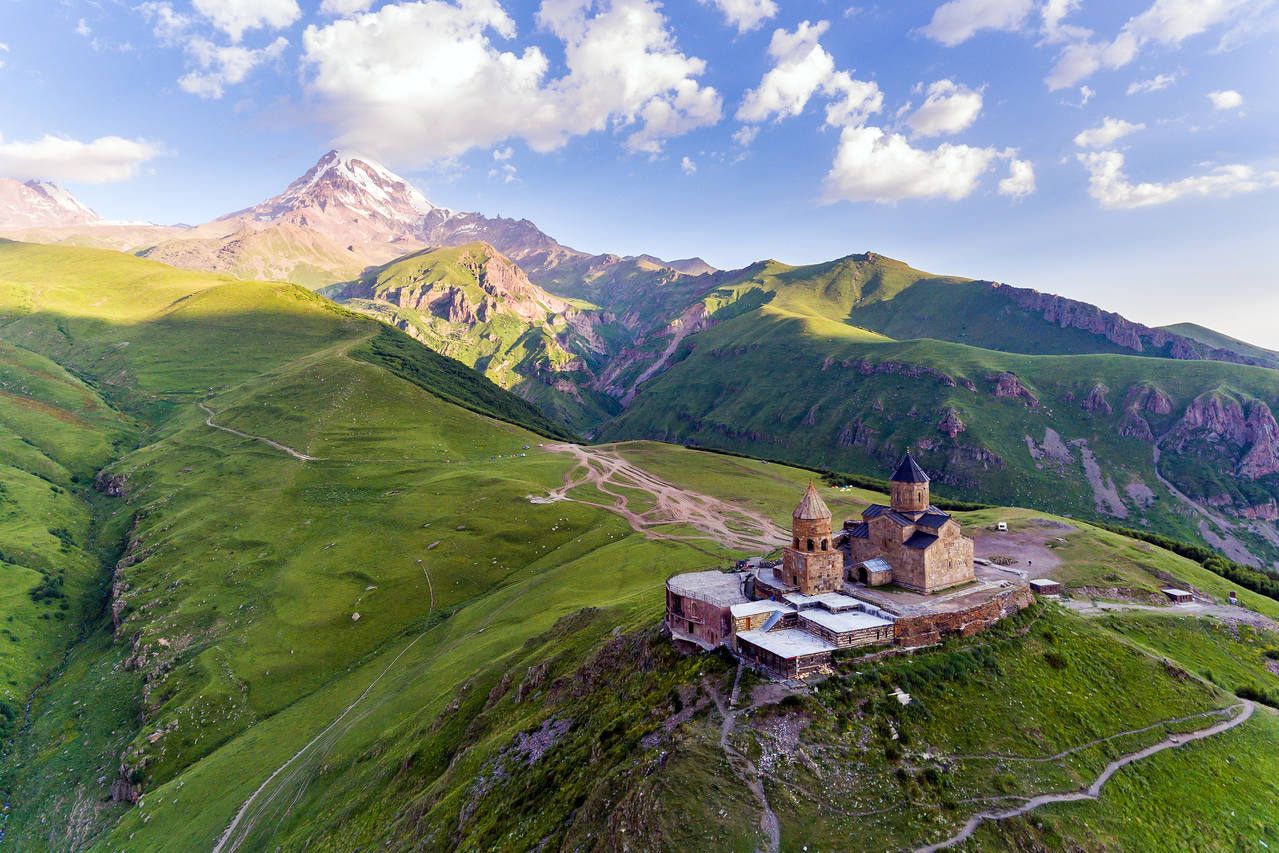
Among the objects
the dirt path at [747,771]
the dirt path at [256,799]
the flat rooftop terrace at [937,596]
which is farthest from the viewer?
the dirt path at [256,799]

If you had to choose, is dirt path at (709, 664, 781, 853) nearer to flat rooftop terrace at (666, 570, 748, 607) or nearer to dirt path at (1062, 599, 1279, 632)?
flat rooftop terrace at (666, 570, 748, 607)

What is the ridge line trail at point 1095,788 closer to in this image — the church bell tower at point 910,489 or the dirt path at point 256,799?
the church bell tower at point 910,489

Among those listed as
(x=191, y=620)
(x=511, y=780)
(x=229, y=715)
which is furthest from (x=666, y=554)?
(x=191, y=620)

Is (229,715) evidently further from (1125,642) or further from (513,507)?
(1125,642)

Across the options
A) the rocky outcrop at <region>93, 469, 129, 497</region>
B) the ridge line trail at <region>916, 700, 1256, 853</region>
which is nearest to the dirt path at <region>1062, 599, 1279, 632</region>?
the ridge line trail at <region>916, 700, 1256, 853</region>

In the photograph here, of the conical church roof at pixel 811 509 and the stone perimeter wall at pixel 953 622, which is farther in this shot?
the conical church roof at pixel 811 509

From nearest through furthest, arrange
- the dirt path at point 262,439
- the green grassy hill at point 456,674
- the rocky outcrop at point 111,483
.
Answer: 1. the green grassy hill at point 456,674
2. the rocky outcrop at point 111,483
3. the dirt path at point 262,439

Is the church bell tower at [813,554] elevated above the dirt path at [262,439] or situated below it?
above

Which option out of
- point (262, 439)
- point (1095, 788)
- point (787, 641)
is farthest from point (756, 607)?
point (262, 439)

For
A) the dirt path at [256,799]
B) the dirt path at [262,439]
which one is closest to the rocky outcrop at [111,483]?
the dirt path at [262,439]

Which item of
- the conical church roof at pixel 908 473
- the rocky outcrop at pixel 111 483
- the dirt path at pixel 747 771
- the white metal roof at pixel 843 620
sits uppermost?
the conical church roof at pixel 908 473
